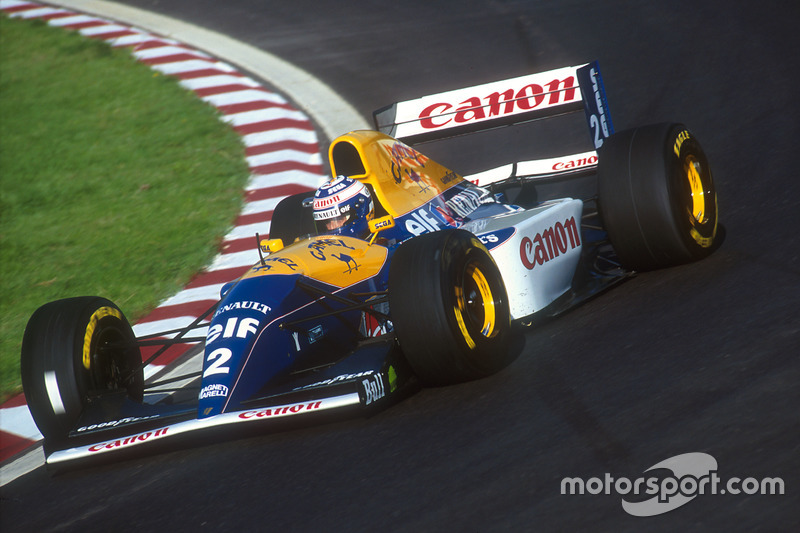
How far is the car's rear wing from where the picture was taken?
23.2ft

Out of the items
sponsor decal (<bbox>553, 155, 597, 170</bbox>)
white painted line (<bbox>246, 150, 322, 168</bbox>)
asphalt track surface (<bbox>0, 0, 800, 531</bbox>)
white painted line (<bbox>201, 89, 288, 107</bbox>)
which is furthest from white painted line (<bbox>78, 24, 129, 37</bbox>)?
asphalt track surface (<bbox>0, 0, 800, 531</bbox>)

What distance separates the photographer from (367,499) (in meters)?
3.91

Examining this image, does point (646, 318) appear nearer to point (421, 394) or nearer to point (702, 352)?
point (702, 352)

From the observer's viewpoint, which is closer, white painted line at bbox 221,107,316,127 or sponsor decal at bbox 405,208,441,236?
sponsor decal at bbox 405,208,441,236

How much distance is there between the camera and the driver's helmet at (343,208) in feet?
18.4

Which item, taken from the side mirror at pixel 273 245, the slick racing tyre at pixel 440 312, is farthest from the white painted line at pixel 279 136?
the slick racing tyre at pixel 440 312

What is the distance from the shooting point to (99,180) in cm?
1066

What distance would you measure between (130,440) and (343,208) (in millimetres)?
1816

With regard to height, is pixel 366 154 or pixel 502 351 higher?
pixel 366 154

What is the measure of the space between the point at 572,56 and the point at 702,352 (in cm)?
818

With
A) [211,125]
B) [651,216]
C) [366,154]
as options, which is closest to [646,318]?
[651,216]

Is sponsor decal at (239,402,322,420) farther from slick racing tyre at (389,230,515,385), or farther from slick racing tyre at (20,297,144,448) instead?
slick racing tyre at (20,297,144,448)

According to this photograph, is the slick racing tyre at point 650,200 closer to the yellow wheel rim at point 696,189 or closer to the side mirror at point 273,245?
the yellow wheel rim at point 696,189
